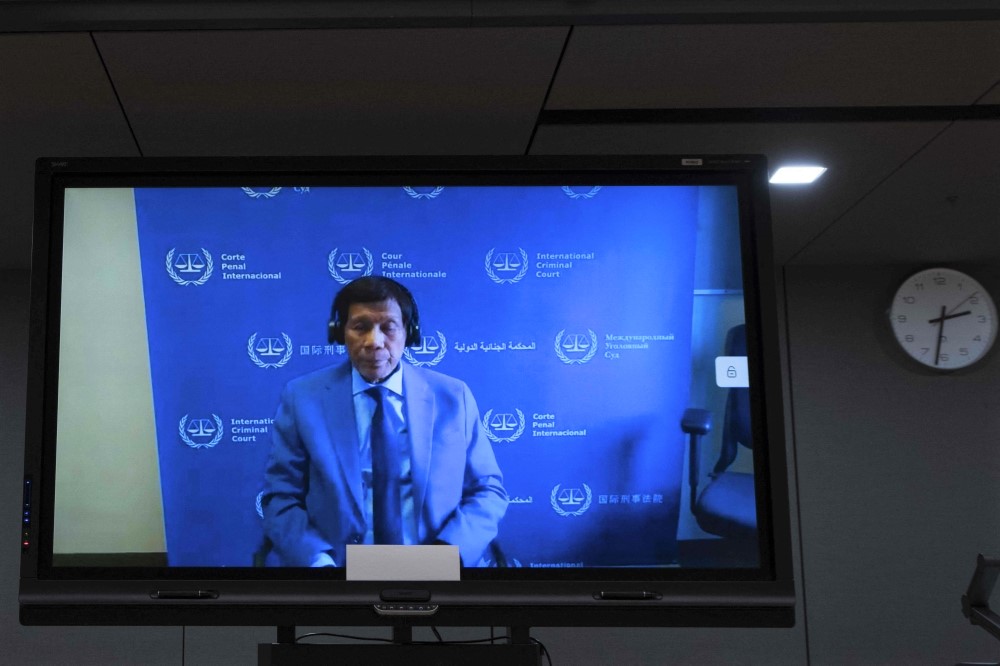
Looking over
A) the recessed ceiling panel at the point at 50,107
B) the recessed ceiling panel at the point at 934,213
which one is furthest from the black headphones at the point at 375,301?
the recessed ceiling panel at the point at 934,213

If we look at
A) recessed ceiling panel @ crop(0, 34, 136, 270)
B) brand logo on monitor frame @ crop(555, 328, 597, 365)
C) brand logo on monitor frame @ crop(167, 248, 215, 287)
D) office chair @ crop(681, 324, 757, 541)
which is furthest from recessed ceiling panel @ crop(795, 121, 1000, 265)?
recessed ceiling panel @ crop(0, 34, 136, 270)

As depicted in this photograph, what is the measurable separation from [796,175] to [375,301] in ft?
4.26

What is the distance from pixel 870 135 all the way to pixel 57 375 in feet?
6.52

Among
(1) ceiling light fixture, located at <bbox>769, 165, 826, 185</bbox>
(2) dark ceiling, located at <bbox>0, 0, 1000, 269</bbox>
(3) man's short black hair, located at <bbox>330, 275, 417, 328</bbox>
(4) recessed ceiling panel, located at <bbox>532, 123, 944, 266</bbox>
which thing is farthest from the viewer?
(1) ceiling light fixture, located at <bbox>769, 165, 826, 185</bbox>

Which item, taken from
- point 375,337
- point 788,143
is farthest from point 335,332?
point 788,143

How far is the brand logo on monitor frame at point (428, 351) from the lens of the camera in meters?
2.13

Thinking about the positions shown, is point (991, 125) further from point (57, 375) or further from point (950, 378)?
point (57, 375)

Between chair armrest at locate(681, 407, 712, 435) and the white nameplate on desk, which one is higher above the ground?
chair armrest at locate(681, 407, 712, 435)

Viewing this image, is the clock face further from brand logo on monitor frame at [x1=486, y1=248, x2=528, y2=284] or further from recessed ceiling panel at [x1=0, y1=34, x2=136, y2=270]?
recessed ceiling panel at [x1=0, y1=34, x2=136, y2=270]

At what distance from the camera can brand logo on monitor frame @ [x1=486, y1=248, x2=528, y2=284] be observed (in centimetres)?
217

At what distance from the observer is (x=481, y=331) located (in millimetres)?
2146

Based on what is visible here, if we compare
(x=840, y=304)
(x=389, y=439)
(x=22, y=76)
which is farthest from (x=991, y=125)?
(x=22, y=76)

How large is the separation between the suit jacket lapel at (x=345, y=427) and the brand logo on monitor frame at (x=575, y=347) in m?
0.46

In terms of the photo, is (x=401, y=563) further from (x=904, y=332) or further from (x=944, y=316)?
(x=944, y=316)
